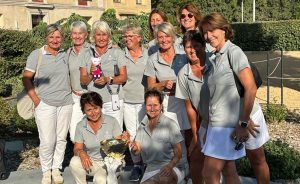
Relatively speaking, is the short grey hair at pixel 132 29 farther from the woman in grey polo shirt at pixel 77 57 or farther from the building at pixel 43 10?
the building at pixel 43 10

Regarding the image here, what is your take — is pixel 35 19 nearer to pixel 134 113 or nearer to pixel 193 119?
pixel 134 113

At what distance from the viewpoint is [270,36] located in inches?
1128

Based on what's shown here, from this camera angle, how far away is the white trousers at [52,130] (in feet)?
15.6

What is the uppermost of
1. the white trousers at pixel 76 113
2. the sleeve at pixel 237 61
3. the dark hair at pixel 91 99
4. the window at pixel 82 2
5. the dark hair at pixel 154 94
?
the window at pixel 82 2

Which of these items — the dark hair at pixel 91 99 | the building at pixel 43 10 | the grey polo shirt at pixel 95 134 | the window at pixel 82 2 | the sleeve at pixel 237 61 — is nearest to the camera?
the sleeve at pixel 237 61

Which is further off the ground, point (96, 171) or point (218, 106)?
point (218, 106)

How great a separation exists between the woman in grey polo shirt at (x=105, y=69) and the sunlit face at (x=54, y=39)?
34cm

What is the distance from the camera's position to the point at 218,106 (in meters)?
3.37

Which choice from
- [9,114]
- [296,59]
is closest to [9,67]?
[9,114]

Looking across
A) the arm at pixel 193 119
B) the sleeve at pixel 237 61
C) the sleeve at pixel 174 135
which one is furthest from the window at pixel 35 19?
the sleeve at pixel 237 61

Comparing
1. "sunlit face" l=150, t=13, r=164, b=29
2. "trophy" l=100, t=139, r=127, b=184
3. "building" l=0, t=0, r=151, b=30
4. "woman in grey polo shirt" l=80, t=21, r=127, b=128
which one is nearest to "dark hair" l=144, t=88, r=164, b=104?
"trophy" l=100, t=139, r=127, b=184

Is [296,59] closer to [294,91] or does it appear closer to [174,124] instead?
[294,91]

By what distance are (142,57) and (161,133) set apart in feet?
3.43

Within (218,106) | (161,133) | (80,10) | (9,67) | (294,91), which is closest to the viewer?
(218,106)
